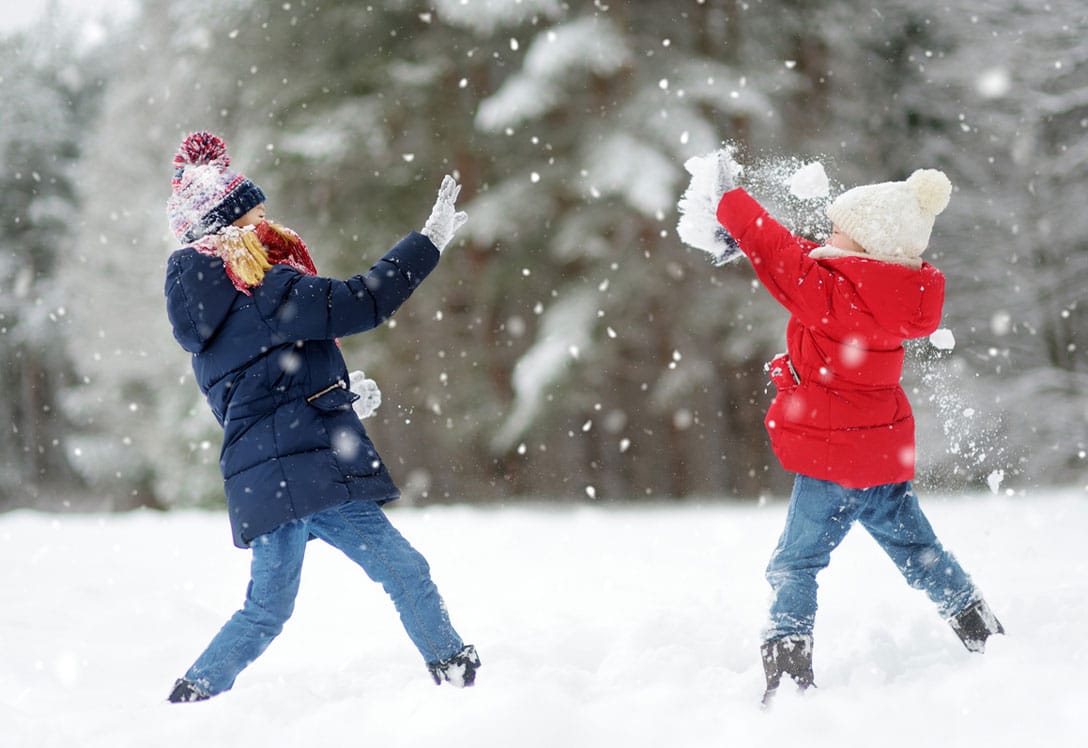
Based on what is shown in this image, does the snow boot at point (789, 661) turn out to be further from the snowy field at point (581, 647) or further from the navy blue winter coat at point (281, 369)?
the navy blue winter coat at point (281, 369)

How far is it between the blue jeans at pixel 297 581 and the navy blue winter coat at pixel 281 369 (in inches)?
3.4

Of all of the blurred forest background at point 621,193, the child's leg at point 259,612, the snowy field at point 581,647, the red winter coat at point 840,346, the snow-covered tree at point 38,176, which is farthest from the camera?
the snow-covered tree at point 38,176

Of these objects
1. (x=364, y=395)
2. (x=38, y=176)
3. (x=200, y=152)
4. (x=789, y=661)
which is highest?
(x=38, y=176)

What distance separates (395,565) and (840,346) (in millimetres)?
1509

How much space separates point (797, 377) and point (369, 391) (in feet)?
4.77

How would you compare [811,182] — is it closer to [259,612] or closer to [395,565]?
[395,565]

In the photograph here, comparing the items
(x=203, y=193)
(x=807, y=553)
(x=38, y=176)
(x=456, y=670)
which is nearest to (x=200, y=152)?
(x=203, y=193)

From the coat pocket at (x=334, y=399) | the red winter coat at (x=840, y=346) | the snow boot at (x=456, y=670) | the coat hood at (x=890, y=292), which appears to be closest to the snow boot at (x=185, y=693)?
the snow boot at (x=456, y=670)

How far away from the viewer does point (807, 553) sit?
3.10m

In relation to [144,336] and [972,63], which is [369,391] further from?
[144,336]

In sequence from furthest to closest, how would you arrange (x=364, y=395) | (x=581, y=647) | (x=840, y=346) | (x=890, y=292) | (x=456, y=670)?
(x=581, y=647) → (x=364, y=395) → (x=456, y=670) → (x=840, y=346) → (x=890, y=292)

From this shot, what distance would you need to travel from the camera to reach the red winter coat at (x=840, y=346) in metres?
A: 3.01

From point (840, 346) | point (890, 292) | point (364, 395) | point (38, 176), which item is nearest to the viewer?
point (890, 292)

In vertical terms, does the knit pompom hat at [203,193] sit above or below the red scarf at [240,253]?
above
